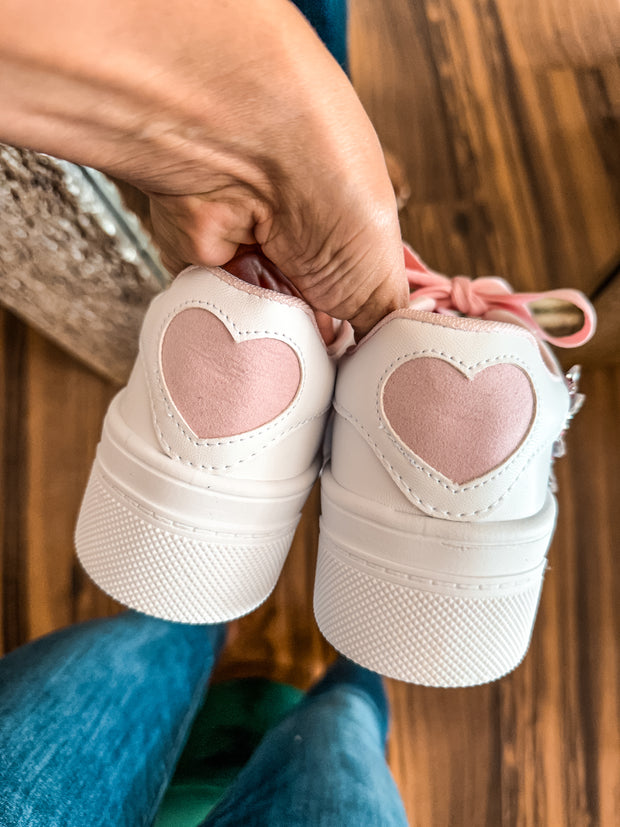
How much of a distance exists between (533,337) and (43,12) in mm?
341

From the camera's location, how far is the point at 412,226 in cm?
82

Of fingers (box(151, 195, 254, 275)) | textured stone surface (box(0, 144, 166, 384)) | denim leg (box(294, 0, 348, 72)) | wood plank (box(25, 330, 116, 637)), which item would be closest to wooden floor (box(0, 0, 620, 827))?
wood plank (box(25, 330, 116, 637))

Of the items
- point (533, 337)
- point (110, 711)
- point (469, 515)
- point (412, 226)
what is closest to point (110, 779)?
point (110, 711)

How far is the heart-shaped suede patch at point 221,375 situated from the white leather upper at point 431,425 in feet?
0.19


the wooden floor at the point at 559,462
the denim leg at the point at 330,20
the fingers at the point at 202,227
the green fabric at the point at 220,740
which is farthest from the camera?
the wooden floor at the point at 559,462

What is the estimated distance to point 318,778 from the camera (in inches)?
18.0

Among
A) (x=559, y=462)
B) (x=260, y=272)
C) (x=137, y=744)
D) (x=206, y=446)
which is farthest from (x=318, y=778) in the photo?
(x=559, y=462)

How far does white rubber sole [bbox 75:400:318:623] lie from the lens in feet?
1.39

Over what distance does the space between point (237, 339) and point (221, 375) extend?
28 mm

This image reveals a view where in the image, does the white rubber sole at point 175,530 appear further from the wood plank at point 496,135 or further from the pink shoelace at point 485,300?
the wood plank at point 496,135

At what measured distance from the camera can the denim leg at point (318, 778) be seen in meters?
0.42

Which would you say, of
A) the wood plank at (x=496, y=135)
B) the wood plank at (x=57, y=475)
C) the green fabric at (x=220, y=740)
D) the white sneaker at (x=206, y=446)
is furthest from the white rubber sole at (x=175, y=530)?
the wood plank at (x=496, y=135)

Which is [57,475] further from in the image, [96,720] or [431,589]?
[431,589]

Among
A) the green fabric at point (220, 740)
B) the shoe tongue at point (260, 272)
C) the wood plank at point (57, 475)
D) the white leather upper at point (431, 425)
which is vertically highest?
the shoe tongue at point (260, 272)
